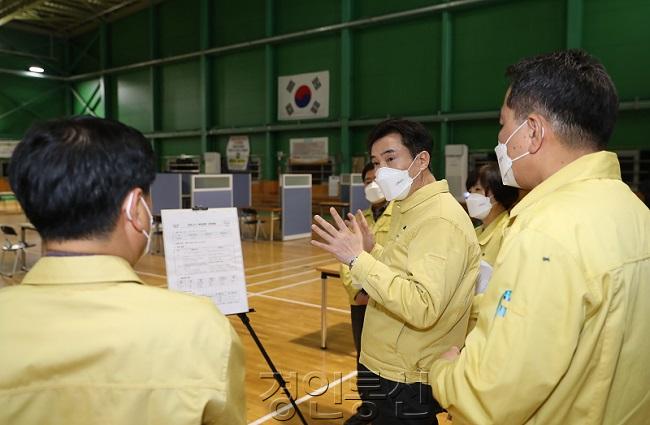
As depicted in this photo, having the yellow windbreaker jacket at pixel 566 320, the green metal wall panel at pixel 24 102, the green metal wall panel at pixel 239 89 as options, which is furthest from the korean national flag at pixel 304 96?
the yellow windbreaker jacket at pixel 566 320

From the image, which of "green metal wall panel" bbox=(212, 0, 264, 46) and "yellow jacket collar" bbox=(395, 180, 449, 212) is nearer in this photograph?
"yellow jacket collar" bbox=(395, 180, 449, 212)

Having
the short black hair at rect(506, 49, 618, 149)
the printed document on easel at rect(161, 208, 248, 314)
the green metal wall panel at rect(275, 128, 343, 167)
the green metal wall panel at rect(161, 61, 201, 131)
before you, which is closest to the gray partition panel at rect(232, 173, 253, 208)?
the green metal wall panel at rect(275, 128, 343, 167)

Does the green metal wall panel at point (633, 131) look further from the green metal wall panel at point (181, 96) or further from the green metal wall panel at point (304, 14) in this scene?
the green metal wall panel at point (181, 96)

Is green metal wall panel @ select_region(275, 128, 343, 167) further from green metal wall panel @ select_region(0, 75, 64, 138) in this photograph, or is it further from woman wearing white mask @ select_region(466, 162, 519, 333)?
woman wearing white mask @ select_region(466, 162, 519, 333)

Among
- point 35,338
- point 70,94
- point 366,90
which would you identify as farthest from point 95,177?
point 70,94

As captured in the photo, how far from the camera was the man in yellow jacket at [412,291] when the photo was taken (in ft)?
5.53

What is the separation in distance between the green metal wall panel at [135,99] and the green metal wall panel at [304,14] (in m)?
5.93

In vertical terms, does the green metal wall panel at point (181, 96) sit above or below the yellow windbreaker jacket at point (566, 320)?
above

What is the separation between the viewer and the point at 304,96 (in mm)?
14586

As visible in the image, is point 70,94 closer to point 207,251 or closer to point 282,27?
point 282,27

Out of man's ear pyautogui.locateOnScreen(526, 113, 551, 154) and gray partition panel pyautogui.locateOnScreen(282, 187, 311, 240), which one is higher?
man's ear pyautogui.locateOnScreen(526, 113, 551, 154)

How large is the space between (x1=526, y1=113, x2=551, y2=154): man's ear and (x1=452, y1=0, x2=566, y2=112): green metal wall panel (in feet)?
33.9

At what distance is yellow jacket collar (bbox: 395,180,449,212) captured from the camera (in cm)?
195

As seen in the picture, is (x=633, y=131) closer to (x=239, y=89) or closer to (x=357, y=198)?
(x=357, y=198)
